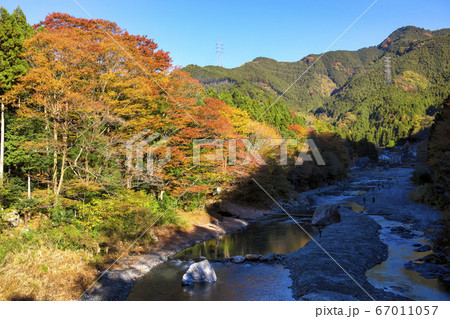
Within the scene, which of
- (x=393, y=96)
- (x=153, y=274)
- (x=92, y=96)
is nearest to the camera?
(x=153, y=274)

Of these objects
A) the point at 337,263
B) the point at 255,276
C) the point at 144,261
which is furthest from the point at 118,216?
the point at 337,263

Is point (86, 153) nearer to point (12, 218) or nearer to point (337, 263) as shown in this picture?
point (12, 218)

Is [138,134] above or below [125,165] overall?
above

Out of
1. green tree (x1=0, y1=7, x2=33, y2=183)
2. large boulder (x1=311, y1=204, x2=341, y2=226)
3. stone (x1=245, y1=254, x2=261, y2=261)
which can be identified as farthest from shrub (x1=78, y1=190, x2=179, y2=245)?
large boulder (x1=311, y1=204, x2=341, y2=226)

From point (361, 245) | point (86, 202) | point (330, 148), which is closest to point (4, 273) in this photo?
point (86, 202)

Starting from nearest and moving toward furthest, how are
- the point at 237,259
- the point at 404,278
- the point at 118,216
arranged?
1. the point at 404,278
2. the point at 237,259
3. the point at 118,216

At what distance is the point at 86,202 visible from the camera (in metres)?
17.0

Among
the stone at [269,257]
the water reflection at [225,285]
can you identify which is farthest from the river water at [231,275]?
the stone at [269,257]

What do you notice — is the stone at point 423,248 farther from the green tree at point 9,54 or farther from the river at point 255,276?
the green tree at point 9,54

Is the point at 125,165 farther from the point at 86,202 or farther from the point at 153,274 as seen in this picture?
the point at 153,274

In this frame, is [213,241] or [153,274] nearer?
[153,274]

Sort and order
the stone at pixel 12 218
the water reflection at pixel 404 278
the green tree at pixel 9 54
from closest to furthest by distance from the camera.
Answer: the water reflection at pixel 404 278
the stone at pixel 12 218
the green tree at pixel 9 54

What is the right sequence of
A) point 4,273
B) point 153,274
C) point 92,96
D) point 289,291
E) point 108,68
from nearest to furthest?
point 4,273 < point 289,291 < point 153,274 < point 92,96 < point 108,68

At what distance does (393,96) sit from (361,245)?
675ft
